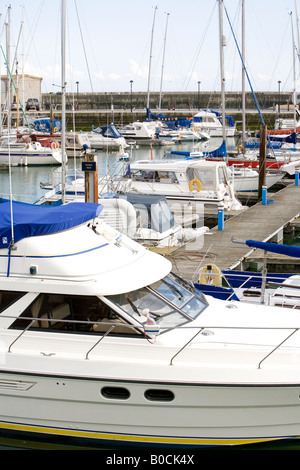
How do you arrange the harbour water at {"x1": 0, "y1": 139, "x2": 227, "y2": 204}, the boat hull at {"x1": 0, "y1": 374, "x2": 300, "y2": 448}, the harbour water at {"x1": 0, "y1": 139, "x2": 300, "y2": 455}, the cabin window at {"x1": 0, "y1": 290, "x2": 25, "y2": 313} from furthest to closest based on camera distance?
the harbour water at {"x1": 0, "y1": 139, "x2": 227, "y2": 204}, the cabin window at {"x1": 0, "y1": 290, "x2": 25, "y2": 313}, the harbour water at {"x1": 0, "y1": 139, "x2": 300, "y2": 455}, the boat hull at {"x1": 0, "y1": 374, "x2": 300, "y2": 448}

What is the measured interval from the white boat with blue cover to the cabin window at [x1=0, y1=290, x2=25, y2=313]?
11 millimetres

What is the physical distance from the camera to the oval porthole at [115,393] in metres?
6.12

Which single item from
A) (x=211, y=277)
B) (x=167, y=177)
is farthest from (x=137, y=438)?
(x=167, y=177)

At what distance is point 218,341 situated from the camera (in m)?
6.46

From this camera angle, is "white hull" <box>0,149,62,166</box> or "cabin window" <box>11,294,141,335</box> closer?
"cabin window" <box>11,294,141,335</box>

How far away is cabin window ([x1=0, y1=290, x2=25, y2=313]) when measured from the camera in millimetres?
6637

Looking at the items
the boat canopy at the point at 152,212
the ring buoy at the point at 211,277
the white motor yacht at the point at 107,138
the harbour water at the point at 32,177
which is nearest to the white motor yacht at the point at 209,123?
the harbour water at the point at 32,177

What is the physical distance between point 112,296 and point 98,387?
97 centimetres

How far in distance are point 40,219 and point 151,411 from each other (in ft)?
8.40

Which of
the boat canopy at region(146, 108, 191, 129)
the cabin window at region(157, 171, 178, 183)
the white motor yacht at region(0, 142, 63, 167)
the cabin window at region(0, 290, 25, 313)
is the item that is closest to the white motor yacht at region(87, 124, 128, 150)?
the white motor yacht at region(0, 142, 63, 167)

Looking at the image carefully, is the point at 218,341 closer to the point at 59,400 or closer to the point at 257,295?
the point at 59,400

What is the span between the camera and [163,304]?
22.4 ft

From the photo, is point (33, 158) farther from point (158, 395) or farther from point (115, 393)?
point (158, 395)

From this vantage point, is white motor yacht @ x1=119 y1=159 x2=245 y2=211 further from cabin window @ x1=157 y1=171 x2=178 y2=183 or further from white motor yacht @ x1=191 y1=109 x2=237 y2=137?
white motor yacht @ x1=191 y1=109 x2=237 y2=137
